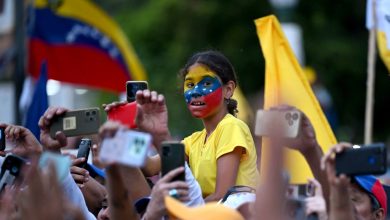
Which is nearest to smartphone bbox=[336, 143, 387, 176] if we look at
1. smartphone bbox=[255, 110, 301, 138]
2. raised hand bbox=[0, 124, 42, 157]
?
smartphone bbox=[255, 110, 301, 138]

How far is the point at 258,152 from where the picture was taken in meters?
6.24

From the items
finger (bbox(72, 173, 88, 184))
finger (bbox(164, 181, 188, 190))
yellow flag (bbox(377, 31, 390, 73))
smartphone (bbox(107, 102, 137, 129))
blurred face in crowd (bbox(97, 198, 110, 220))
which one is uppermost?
yellow flag (bbox(377, 31, 390, 73))

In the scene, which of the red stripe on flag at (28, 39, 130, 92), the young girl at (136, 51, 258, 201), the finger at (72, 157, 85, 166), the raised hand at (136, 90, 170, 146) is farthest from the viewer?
the red stripe on flag at (28, 39, 130, 92)

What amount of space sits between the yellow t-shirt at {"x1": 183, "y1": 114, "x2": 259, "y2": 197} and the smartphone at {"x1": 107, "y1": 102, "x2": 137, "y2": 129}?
0.96m

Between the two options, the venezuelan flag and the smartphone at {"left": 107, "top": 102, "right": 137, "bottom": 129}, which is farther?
the venezuelan flag

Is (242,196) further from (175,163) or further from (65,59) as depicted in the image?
(65,59)

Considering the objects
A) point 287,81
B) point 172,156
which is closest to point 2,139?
point 172,156

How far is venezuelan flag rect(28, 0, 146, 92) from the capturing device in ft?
40.0

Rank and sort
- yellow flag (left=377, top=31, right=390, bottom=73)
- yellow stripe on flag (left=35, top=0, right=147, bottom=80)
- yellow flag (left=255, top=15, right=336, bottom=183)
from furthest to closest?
yellow stripe on flag (left=35, top=0, right=147, bottom=80)
yellow flag (left=377, top=31, right=390, bottom=73)
yellow flag (left=255, top=15, right=336, bottom=183)

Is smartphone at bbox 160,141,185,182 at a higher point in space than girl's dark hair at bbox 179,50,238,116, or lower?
lower

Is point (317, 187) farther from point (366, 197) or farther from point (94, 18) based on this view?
point (94, 18)

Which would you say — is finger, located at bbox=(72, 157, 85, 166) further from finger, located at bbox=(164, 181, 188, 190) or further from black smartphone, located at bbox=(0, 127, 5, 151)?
finger, located at bbox=(164, 181, 188, 190)

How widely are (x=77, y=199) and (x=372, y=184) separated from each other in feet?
4.36

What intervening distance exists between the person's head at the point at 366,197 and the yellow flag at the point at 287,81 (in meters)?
0.74
